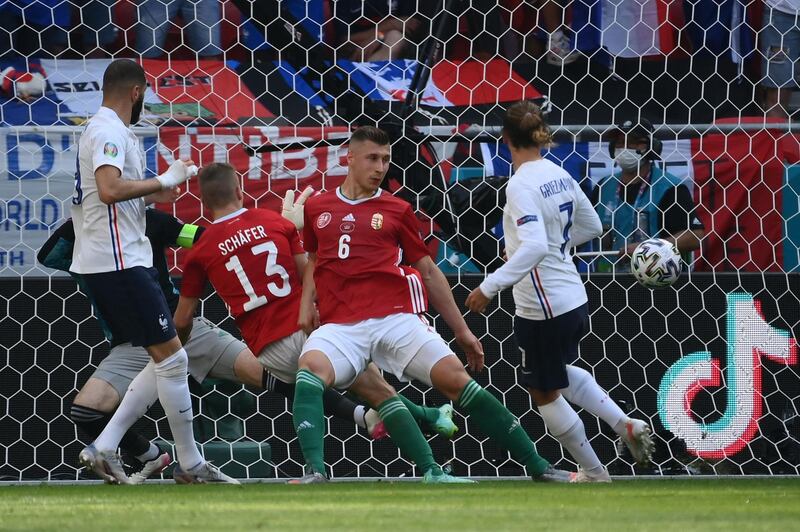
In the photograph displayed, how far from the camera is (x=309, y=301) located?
5727 millimetres

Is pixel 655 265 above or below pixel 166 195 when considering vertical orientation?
above

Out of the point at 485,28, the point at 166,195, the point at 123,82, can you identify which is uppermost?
the point at 485,28

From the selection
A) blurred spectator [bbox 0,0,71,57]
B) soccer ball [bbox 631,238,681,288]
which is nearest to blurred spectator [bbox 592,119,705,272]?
soccer ball [bbox 631,238,681,288]

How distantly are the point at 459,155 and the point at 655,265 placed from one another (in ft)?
5.33

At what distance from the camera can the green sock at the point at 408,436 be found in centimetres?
557

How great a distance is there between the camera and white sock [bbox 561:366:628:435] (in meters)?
5.63

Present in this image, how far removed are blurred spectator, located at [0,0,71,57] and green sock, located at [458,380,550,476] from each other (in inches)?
162

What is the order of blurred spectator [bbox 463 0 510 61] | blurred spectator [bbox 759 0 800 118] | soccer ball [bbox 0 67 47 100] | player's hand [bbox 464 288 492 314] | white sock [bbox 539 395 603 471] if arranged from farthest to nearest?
blurred spectator [bbox 463 0 510 61]
blurred spectator [bbox 759 0 800 118]
soccer ball [bbox 0 67 47 100]
white sock [bbox 539 395 603 471]
player's hand [bbox 464 288 492 314]

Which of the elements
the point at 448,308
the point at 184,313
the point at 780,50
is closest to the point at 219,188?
the point at 184,313

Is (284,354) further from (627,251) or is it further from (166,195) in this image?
(627,251)

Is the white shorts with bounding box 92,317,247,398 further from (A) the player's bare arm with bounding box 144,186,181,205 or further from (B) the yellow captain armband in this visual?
(A) the player's bare arm with bounding box 144,186,181,205

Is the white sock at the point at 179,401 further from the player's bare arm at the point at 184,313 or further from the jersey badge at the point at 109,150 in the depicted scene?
the jersey badge at the point at 109,150

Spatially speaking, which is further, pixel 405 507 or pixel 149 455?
pixel 149 455

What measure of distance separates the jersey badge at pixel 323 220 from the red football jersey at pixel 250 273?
1.16ft
